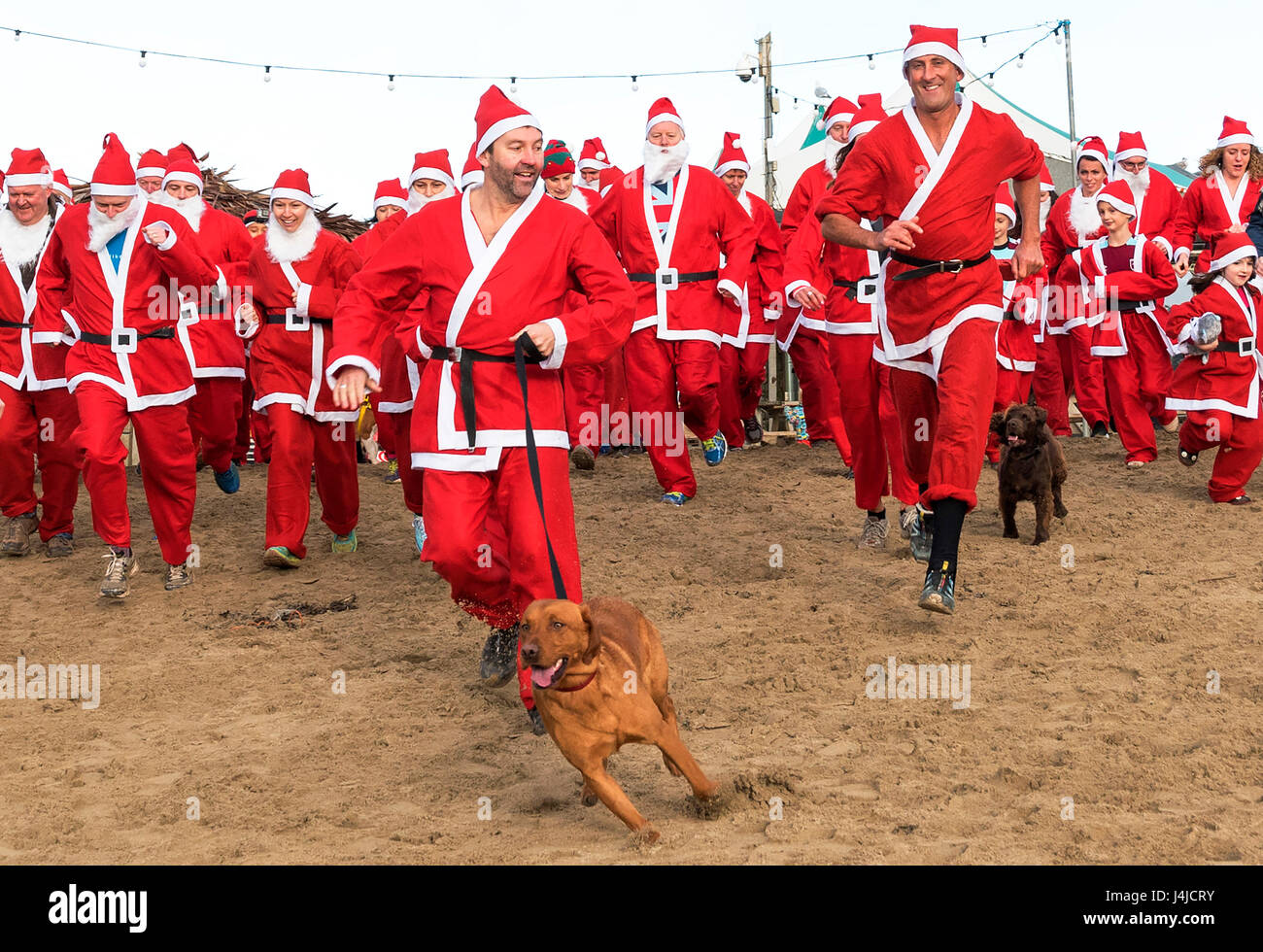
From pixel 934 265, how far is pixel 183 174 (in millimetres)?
7498

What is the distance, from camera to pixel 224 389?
1038cm

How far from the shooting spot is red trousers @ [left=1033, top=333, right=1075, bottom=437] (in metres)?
12.6

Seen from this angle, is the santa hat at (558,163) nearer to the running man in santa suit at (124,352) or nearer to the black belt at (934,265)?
the running man in santa suit at (124,352)

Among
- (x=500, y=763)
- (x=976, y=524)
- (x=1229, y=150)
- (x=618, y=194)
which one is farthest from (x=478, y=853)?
(x=1229, y=150)

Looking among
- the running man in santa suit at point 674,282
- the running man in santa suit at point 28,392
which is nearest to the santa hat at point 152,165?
the running man in santa suit at point 28,392

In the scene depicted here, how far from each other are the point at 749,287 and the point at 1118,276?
3093mm

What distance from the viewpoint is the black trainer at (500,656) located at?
18.9 ft

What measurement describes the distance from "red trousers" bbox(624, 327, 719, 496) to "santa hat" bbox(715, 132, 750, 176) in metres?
4.08

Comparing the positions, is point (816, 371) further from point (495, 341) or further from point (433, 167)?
point (495, 341)

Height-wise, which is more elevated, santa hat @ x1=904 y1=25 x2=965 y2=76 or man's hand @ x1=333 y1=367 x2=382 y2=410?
santa hat @ x1=904 y1=25 x2=965 y2=76

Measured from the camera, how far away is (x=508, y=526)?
17.5ft

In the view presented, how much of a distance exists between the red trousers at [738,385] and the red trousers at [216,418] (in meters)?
3.87

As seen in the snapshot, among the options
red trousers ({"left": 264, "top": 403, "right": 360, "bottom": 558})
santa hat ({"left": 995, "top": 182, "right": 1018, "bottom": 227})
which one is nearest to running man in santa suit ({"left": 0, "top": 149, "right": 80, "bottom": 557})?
A: red trousers ({"left": 264, "top": 403, "right": 360, "bottom": 558})

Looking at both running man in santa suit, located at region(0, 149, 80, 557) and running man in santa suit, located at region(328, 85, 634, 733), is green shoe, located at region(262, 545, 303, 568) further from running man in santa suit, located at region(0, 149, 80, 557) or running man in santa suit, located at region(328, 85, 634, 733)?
running man in santa suit, located at region(328, 85, 634, 733)
